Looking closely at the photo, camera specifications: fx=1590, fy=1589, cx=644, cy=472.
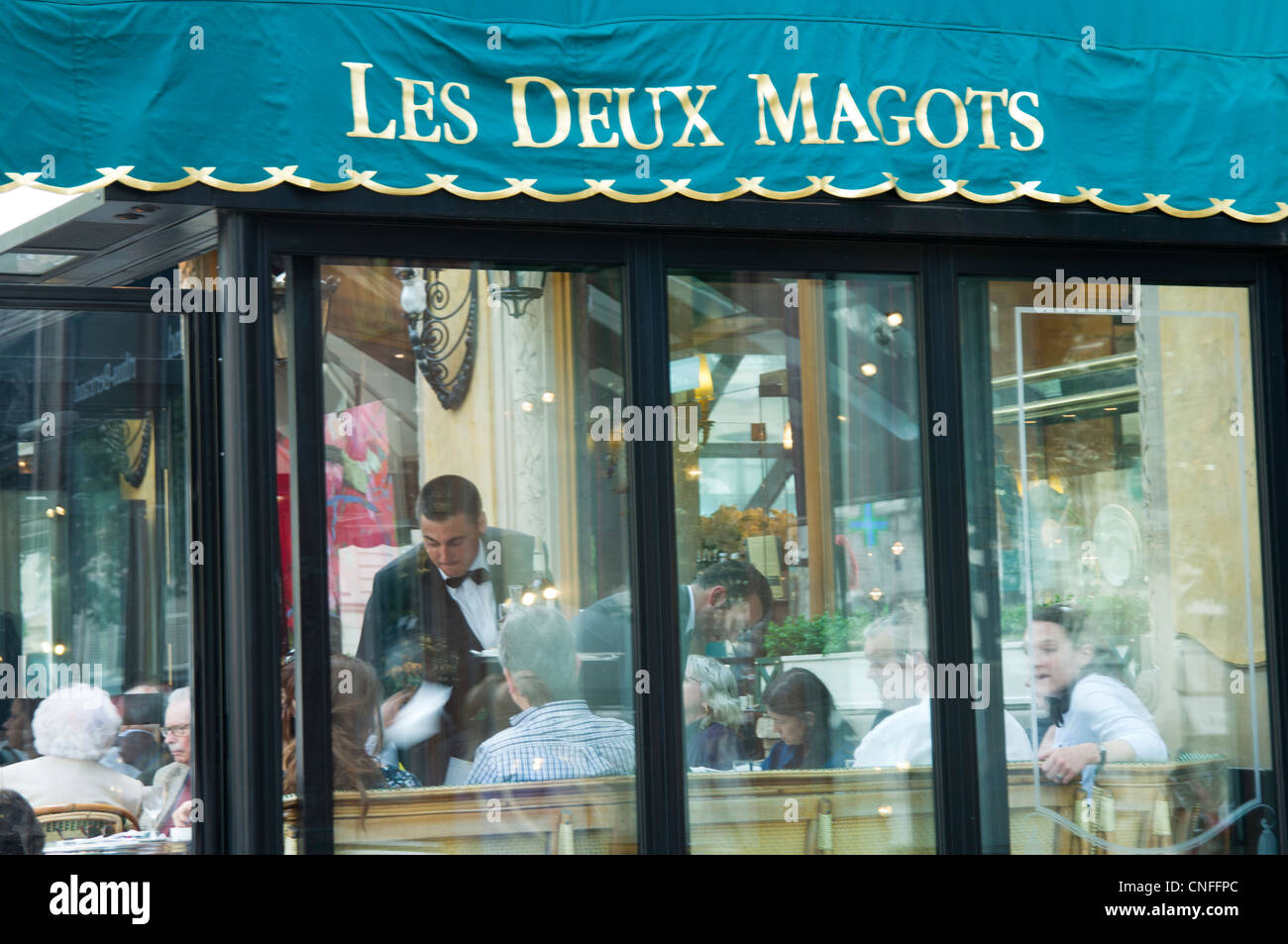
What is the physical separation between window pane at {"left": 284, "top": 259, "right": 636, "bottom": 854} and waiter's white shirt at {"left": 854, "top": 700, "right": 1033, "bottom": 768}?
885 mm

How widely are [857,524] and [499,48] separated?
211 centimetres

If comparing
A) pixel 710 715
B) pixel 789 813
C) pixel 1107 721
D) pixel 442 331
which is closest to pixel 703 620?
pixel 710 715

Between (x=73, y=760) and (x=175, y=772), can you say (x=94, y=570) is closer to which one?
(x=73, y=760)

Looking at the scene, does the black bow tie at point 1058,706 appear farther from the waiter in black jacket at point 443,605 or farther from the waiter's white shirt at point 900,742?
the waiter in black jacket at point 443,605

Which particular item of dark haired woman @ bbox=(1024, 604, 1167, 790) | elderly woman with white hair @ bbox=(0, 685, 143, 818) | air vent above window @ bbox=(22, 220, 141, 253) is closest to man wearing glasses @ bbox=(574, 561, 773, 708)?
dark haired woman @ bbox=(1024, 604, 1167, 790)

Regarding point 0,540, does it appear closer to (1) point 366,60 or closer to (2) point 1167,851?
(1) point 366,60

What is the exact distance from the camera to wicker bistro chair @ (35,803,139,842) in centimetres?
540

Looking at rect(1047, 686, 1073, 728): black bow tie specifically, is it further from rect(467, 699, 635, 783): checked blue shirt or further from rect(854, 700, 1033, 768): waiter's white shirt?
rect(467, 699, 635, 783): checked blue shirt

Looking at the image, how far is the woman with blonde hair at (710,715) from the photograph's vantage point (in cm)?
560

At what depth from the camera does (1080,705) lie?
597cm

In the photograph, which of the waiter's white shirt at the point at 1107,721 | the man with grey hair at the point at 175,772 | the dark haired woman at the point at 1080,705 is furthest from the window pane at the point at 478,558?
the waiter's white shirt at the point at 1107,721

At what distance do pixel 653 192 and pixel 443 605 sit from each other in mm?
1595

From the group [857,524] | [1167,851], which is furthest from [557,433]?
[1167,851]

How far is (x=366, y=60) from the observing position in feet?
17.2
